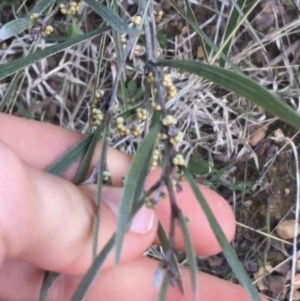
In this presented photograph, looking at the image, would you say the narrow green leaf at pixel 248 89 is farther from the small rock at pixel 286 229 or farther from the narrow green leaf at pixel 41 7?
the small rock at pixel 286 229

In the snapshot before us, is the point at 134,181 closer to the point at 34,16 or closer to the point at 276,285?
the point at 34,16

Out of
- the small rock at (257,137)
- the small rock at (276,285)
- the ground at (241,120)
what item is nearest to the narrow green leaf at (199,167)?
the ground at (241,120)

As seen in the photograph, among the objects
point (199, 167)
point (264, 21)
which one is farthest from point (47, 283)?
point (264, 21)

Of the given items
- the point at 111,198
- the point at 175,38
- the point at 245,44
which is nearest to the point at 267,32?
the point at 245,44

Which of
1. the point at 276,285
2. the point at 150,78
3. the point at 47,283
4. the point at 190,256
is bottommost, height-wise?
the point at 276,285

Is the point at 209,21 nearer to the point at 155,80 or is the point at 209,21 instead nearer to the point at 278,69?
the point at 278,69

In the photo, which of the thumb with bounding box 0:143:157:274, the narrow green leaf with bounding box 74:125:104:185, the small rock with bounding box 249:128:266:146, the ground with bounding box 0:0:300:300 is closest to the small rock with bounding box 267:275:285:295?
the ground with bounding box 0:0:300:300

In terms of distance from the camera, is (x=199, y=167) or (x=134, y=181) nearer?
(x=134, y=181)
